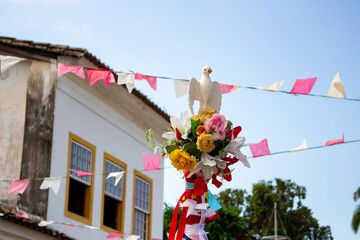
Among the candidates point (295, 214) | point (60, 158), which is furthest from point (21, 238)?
point (295, 214)

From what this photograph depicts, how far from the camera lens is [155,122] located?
15312mm

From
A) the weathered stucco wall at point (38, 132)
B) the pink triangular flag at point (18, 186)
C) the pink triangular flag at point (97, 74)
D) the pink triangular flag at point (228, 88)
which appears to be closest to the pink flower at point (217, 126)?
the pink triangular flag at point (228, 88)

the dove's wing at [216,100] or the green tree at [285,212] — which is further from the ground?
the green tree at [285,212]

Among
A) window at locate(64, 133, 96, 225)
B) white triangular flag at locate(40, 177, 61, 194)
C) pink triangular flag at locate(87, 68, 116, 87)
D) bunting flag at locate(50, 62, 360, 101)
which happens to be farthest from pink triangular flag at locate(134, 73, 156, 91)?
window at locate(64, 133, 96, 225)

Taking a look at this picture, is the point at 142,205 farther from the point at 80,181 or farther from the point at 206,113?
the point at 206,113

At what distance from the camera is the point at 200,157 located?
16.5ft

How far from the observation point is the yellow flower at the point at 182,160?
492cm

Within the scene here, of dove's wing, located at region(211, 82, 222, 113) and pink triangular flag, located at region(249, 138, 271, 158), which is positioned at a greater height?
pink triangular flag, located at region(249, 138, 271, 158)

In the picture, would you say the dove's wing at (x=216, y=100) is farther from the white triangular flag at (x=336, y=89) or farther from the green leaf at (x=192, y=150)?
the white triangular flag at (x=336, y=89)

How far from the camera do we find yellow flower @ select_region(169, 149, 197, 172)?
492 centimetres

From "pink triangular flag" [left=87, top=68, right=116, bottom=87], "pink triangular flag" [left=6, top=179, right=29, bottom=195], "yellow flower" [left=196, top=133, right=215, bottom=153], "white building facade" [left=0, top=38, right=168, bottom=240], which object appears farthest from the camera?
"white building facade" [left=0, top=38, right=168, bottom=240]

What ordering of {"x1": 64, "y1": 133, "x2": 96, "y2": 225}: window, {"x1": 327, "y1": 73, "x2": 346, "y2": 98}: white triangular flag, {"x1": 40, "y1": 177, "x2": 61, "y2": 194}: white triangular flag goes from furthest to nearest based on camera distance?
1. {"x1": 64, "y1": 133, "x2": 96, "y2": 225}: window
2. {"x1": 40, "y1": 177, "x2": 61, "y2": 194}: white triangular flag
3. {"x1": 327, "y1": 73, "x2": 346, "y2": 98}: white triangular flag

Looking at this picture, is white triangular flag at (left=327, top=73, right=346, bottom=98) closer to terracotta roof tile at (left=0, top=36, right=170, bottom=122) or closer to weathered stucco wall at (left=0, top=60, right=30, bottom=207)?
terracotta roof tile at (left=0, top=36, right=170, bottom=122)

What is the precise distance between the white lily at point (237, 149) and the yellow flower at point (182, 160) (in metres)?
0.32
